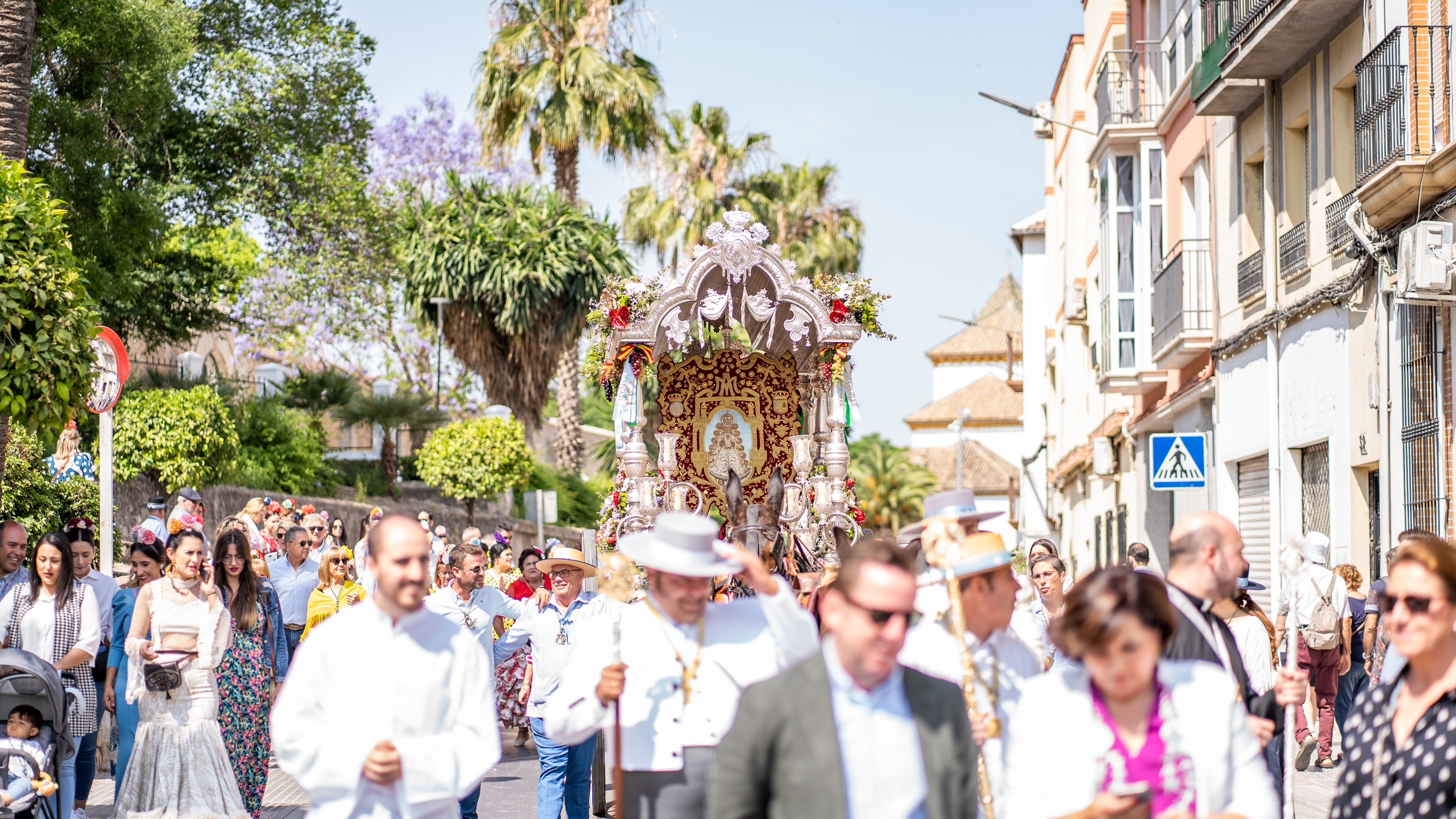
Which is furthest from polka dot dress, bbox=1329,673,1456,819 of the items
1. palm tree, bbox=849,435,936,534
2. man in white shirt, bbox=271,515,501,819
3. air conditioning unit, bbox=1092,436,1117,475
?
palm tree, bbox=849,435,936,534

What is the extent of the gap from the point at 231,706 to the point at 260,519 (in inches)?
343

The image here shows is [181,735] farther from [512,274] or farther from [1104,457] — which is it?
[512,274]

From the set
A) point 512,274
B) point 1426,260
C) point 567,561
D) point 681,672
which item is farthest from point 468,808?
point 512,274

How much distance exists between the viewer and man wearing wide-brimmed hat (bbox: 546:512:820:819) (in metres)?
5.32

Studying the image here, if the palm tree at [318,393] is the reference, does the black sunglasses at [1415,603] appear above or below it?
below

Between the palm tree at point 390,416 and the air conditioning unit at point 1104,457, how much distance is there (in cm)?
1449

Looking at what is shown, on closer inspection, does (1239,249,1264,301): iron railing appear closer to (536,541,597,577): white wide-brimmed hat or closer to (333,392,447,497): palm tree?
(536,541,597,577): white wide-brimmed hat

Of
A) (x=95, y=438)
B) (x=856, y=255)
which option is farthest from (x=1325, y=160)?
(x=856, y=255)

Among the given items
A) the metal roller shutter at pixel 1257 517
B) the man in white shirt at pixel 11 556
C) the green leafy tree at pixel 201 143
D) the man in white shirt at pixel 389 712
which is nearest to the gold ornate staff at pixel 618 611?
the man in white shirt at pixel 389 712

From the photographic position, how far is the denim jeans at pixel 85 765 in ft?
32.0

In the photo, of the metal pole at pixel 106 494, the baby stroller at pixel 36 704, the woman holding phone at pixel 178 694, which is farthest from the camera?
the metal pole at pixel 106 494

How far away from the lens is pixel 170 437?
86.6 ft

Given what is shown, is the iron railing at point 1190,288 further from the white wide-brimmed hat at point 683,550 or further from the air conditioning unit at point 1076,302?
the white wide-brimmed hat at point 683,550

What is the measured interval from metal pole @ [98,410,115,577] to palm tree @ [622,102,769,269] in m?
26.2
